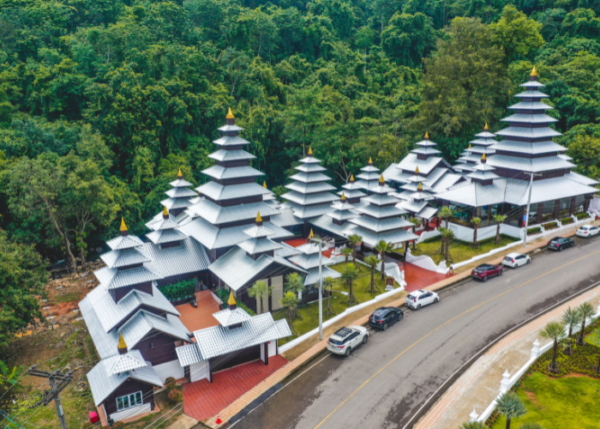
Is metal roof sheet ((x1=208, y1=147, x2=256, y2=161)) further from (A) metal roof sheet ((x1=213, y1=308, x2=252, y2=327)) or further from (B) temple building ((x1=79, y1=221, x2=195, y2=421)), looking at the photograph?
(A) metal roof sheet ((x1=213, y1=308, x2=252, y2=327))

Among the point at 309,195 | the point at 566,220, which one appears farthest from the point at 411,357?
the point at 566,220

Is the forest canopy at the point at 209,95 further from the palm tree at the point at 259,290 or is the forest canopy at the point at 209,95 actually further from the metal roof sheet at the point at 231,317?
the metal roof sheet at the point at 231,317

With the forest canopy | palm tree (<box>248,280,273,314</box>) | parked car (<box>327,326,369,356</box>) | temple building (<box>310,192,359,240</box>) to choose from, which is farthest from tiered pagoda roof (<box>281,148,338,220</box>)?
parked car (<box>327,326,369,356</box>)

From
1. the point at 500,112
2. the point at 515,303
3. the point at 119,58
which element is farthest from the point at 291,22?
the point at 515,303

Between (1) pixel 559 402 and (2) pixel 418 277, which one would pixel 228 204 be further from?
(1) pixel 559 402

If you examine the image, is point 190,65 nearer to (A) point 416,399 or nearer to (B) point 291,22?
(B) point 291,22
